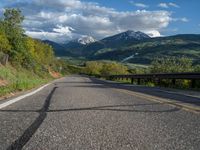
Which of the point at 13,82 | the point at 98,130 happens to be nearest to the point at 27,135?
the point at 98,130

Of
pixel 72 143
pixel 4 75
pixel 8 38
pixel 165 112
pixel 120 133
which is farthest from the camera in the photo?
pixel 8 38

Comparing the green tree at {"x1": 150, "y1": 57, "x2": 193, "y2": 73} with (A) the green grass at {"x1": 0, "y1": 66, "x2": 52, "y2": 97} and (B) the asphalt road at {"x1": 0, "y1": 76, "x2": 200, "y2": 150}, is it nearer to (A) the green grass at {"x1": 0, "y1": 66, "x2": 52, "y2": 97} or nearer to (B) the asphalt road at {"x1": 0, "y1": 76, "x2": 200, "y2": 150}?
(A) the green grass at {"x1": 0, "y1": 66, "x2": 52, "y2": 97}

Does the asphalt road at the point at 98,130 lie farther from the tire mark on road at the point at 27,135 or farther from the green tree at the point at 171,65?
the green tree at the point at 171,65

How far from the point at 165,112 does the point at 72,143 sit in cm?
389

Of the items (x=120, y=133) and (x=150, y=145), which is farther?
(x=120, y=133)

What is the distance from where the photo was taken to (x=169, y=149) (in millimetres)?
4527

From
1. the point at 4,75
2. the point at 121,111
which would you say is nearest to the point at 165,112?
the point at 121,111

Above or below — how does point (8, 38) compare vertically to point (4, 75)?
above

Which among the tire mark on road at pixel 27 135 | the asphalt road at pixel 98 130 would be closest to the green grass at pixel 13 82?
the asphalt road at pixel 98 130

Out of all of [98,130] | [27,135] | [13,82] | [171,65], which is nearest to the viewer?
[27,135]

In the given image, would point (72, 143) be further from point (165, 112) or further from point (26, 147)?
point (165, 112)

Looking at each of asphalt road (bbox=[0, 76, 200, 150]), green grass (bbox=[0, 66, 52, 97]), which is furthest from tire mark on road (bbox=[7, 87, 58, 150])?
green grass (bbox=[0, 66, 52, 97])

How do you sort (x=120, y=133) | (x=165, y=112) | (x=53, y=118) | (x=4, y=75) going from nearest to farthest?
(x=120, y=133) < (x=53, y=118) < (x=165, y=112) < (x=4, y=75)

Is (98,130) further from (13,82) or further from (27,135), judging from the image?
(13,82)
